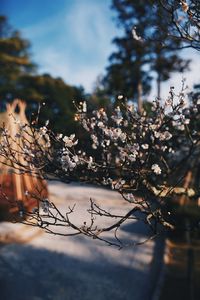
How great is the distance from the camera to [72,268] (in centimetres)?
778

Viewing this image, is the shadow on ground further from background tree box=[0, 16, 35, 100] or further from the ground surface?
background tree box=[0, 16, 35, 100]

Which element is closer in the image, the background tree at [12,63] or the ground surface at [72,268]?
the ground surface at [72,268]

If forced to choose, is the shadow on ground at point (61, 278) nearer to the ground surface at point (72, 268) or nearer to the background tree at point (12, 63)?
the ground surface at point (72, 268)

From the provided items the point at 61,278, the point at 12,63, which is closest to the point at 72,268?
the point at 61,278

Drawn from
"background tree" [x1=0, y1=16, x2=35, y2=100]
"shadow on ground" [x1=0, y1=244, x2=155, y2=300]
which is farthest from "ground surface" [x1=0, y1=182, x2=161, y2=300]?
"background tree" [x1=0, y1=16, x2=35, y2=100]

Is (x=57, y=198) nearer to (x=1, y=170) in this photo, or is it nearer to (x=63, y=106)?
(x=1, y=170)

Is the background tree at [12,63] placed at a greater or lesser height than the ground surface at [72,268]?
greater

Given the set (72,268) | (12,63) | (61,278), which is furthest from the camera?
(12,63)

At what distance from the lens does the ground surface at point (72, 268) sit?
21.5 feet

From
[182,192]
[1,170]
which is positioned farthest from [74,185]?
[182,192]

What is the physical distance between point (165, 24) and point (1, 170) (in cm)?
882

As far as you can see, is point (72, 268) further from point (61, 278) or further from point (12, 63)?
point (12, 63)

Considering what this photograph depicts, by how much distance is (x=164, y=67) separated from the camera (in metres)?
20.7

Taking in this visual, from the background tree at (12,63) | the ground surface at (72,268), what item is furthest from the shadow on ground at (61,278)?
the background tree at (12,63)
